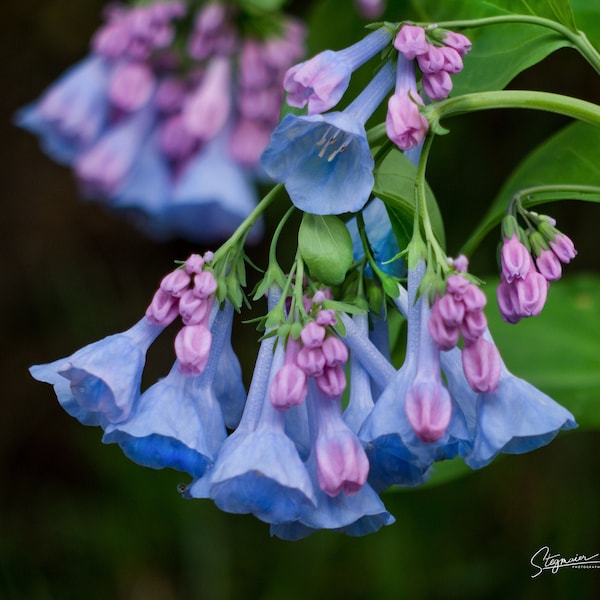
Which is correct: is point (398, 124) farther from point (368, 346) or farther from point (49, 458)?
point (49, 458)

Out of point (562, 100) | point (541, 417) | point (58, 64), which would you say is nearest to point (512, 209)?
point (562, 100)

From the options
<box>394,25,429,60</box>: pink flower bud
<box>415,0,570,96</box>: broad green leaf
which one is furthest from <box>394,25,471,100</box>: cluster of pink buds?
<box>415,0,570,96</box>: broad green leaf

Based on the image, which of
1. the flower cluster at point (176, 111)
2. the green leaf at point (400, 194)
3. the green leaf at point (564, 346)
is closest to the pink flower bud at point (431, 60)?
the green leaf at point (400, 194)

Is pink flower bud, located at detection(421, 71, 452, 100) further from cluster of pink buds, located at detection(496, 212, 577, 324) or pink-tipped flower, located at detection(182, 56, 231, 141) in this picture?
pink-tipped flower, located at detection(182, 56, 231, 141)

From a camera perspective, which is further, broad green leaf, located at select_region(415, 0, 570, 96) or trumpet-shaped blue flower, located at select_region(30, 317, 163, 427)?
broad green leaf, located at select_region(415, 0, 570, 96)
